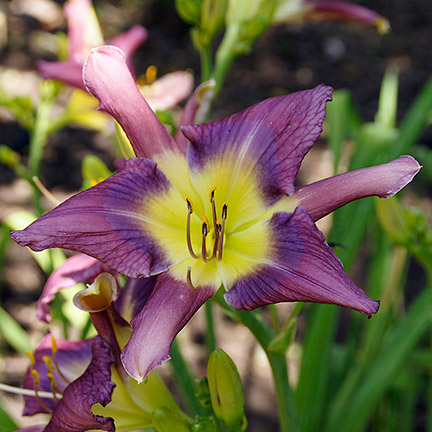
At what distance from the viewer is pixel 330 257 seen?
0.56m

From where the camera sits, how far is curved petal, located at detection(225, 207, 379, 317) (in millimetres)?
533

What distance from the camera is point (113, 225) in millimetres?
596

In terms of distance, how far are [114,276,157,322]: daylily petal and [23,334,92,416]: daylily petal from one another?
0.09 meters

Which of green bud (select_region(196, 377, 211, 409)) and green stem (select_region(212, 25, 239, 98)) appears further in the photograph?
green stem (select_region(212, 25, 239, 98))

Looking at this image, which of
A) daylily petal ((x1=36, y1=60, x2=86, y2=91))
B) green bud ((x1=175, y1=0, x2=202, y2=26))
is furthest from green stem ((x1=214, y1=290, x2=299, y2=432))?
green bud ((x1=175, y1=0, x2=202, y2=26))

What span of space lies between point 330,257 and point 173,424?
11.4 inches

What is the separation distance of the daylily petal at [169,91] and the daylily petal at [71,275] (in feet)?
1.55

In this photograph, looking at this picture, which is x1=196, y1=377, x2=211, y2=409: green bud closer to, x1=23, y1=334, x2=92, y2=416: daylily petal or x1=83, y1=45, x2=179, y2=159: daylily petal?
x1=23, y1=334, x2=92, y2=416: daylily petal

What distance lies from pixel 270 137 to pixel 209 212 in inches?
5.3

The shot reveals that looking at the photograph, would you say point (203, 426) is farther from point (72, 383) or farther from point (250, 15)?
point (250, 15)

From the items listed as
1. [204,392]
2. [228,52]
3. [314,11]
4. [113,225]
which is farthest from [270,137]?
[314,11]

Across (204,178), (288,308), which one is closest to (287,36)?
(288,308)

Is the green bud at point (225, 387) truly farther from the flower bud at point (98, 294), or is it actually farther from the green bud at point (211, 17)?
the green bud at point (211, 17)

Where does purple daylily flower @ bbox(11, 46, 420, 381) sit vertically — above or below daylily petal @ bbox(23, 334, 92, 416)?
above
